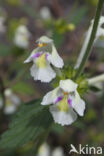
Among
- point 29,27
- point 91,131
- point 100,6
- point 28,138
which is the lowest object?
point 91,131

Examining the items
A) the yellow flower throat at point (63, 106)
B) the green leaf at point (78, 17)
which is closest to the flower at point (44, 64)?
the yellow flower throat at point (63, 106)

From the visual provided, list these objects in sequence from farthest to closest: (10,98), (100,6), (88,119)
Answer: (88,119) → (10,98) → (100,6)

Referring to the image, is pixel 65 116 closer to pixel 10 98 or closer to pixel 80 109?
pixel 80 109

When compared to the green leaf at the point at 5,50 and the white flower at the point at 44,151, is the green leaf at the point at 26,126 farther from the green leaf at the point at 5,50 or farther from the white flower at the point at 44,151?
the white flower at the point at 44,151

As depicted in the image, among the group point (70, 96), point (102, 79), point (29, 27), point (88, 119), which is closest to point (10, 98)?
point (88, 119)

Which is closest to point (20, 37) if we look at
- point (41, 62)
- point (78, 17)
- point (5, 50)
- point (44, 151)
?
point (5, 50)

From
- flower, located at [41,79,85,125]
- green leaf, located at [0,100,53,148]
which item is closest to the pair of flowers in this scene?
flower, located at [41,79,85,125]

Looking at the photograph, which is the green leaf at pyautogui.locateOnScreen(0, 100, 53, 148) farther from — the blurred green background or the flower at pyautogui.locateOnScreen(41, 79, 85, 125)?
the blurred green background

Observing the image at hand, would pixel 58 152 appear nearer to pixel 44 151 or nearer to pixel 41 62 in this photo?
pixel 44 151
